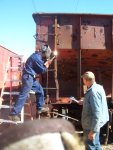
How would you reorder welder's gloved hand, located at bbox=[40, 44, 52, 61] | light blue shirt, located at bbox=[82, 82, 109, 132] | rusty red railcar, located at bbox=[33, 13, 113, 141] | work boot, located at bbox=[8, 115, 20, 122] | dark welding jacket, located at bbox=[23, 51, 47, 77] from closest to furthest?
1. light blue shirt, located at bbox=[82, 82, 109, 132]
2. work boot, located at bbox=[8, 115, 20, 122]
3. dark welding jacket, located at bbox=[23, 51, 47, 77]
4. welder's gloved hand, located at bbox=[40, 44, 52, 61]
5. rusty red railcar, located at bbox=[33, 13, 113, 141]

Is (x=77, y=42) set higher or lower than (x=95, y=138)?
higher

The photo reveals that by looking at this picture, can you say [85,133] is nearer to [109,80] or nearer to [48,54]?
[48,54]

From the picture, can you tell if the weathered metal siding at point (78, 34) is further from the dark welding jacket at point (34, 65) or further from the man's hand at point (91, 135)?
the man's hand at point (91, 135)

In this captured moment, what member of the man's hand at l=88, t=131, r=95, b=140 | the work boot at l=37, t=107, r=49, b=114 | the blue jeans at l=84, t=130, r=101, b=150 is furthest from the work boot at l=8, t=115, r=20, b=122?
the man's hand at l=88, t=131, r=95, b=140

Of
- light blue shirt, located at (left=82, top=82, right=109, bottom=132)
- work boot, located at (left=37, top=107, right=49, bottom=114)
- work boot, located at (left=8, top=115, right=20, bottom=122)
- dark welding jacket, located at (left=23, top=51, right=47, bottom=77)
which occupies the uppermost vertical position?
dark welding jacket, located at (left=23, top=51, right=47, bottom=77)

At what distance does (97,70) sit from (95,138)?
462cm

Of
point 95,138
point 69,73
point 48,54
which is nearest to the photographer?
point 95,138

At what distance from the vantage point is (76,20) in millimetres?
8125

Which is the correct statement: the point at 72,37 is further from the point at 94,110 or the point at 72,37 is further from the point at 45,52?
the point at 94,110

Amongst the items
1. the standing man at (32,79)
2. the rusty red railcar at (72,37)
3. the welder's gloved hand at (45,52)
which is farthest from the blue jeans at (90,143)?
the rusty red railcar at (72,37)

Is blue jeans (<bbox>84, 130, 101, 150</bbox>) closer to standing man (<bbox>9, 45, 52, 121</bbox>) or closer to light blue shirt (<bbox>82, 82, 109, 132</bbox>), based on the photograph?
light blue shirt (<bbox>82, 82, 109, 132</bbox>)

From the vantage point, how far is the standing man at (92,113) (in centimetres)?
467

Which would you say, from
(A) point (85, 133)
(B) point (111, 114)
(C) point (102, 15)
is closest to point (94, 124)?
(A) point (85, 133)

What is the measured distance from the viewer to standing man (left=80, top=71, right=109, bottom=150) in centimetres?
467
